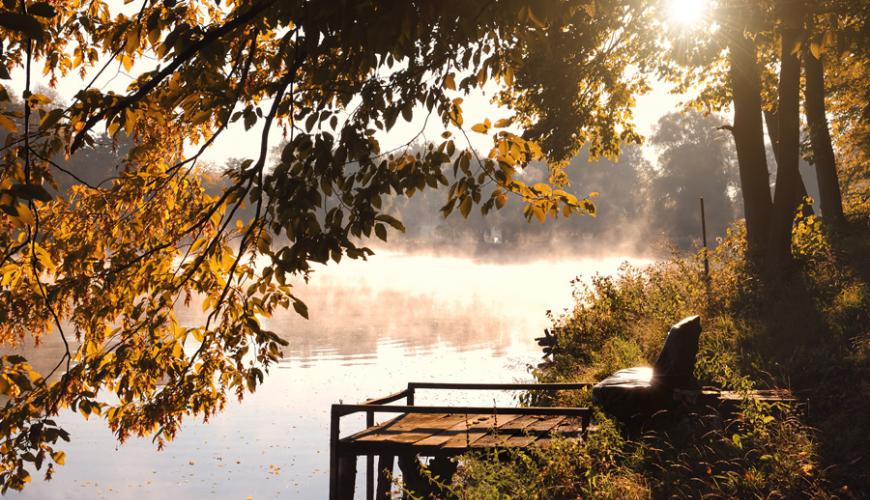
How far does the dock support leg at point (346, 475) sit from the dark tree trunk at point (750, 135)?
12858mm

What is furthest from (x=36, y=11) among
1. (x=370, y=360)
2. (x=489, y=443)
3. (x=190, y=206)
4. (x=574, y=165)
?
(x=574, y=165)

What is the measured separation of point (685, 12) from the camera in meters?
17.3

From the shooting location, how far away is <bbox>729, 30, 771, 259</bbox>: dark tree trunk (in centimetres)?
1968

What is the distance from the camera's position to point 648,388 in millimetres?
10281

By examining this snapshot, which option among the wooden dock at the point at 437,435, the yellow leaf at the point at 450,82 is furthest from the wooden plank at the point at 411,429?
the yellow leaf at the point at 450,82

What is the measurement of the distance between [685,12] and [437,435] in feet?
37.9

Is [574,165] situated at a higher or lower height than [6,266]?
higher

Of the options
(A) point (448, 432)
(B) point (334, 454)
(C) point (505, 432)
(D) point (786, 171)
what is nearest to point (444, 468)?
(A) point (448, 432)

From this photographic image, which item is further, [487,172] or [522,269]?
[522,269]

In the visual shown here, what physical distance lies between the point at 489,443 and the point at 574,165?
110032mm

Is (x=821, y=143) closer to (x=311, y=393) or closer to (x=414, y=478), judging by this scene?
(x=311, y=393)

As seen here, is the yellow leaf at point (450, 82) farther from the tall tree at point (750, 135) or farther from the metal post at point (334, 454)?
the tall tree at point (750, 135)

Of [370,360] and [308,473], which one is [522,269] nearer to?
[370,360]

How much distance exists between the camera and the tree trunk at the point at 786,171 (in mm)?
17328
